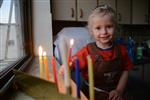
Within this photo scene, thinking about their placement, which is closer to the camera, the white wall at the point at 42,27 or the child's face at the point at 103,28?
the child's face at the point at 103,28

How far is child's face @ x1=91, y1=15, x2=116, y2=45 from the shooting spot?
125 cm

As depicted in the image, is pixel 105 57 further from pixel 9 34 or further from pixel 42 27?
pixel 42 27

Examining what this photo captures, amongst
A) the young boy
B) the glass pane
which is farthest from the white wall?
the young boy

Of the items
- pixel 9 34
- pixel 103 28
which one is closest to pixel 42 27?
pixel 9 34

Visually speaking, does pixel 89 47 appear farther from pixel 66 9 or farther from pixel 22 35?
pixel 66 9

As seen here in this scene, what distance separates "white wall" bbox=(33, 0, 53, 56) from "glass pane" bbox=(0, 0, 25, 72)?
241 millimetres

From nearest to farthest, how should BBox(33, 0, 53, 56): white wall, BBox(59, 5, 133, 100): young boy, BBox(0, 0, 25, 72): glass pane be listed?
Result: BBox(0, 0, 25, 72): glass pane < BBox(59, 5, 133, 100): young boy < BBox(33, 0, 53, 56): white wall

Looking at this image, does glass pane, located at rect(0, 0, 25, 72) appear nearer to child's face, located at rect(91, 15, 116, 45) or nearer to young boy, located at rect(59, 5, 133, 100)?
young boy, located at rect(59, 5, 133, 100)

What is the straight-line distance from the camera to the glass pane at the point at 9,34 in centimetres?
103

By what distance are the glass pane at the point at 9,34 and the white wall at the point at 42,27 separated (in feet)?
0.79

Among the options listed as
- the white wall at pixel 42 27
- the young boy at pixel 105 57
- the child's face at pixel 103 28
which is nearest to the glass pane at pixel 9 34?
the white wall at pixel 42 27

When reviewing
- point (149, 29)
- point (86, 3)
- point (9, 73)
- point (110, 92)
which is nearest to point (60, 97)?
point (9, 73)

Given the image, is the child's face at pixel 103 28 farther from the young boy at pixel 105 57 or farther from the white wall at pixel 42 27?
the white wall at pixel 42 27

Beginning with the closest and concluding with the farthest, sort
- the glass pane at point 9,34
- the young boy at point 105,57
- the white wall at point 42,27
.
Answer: the glass pane at point 9,34 → the young boy at point 105,57 → the white wall at point 42,27
